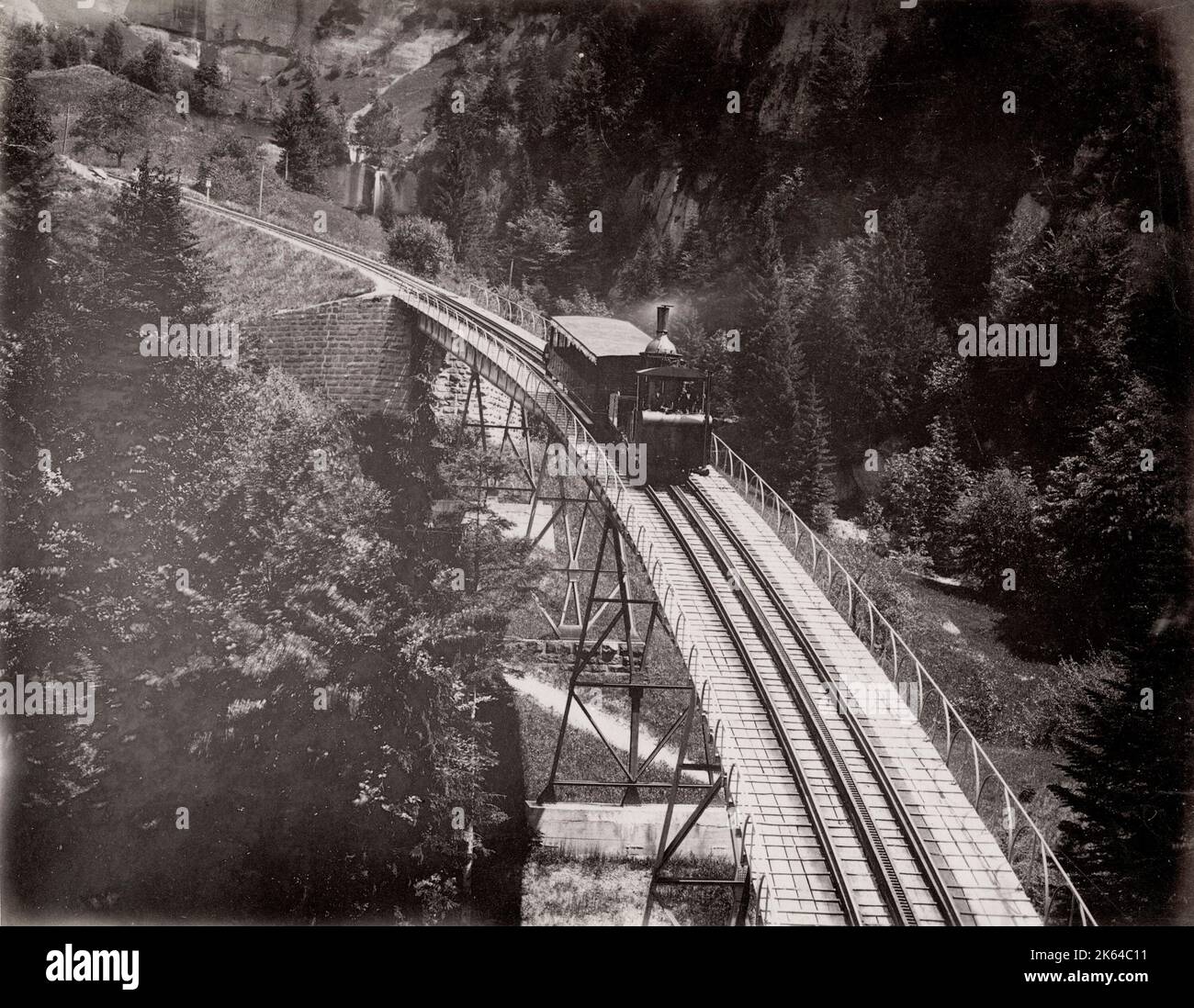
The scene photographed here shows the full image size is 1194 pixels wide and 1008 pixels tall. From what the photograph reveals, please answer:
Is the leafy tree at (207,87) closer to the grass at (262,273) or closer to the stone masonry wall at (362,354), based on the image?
the grass at (262,273)

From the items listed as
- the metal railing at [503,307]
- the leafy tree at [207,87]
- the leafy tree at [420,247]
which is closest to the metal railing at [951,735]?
the metal railing at [503,307]

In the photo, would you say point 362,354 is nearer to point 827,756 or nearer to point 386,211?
point 386,211

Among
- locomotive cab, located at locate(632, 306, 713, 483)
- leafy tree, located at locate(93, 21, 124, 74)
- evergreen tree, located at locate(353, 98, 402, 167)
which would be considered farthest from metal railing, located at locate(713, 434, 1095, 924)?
leafy tree, located at locate(93, 21, 124, 74)

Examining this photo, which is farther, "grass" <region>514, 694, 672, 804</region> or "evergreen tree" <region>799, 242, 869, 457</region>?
"evergreen tree" <region>799, 242, 869, 457</region>

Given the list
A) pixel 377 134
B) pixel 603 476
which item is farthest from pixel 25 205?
pixel 603 476

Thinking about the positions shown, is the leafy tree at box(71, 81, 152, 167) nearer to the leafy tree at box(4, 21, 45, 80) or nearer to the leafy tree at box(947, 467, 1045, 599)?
the leafy tree at box(4, 21, 45, 80)
